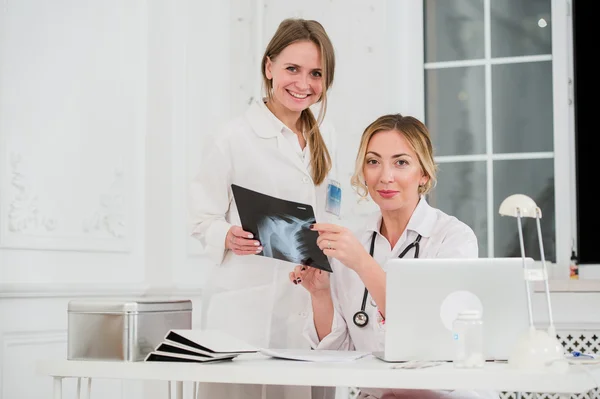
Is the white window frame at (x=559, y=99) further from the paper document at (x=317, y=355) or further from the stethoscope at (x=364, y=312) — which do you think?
the paper document at (x=317, y=355)

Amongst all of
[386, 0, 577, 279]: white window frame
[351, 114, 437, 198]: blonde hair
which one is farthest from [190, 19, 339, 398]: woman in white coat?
[386, 0, 577, 279]: white window frame

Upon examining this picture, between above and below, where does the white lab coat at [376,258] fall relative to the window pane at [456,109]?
below

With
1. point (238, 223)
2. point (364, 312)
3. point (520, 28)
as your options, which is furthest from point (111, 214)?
point (520, 28)

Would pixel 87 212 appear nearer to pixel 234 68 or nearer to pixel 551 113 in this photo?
pixel 234 68

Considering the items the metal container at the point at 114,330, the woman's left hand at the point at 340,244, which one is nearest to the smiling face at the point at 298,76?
the woman's left hand at the point at 340,244

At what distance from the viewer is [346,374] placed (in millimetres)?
1567

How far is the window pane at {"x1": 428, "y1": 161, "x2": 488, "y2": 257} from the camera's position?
3770mm

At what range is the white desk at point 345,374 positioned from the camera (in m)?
1.46

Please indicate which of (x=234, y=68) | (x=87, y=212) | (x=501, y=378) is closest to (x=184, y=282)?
(x=87, y=212)

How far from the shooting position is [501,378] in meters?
1.47

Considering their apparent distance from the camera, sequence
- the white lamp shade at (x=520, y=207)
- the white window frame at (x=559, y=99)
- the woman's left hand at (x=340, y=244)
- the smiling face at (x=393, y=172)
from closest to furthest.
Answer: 1. the white lamp shade at (x=520, y=207)
2. the woman's left hand at (x=340, y=244)
3. the smiling face at (x=393, y=172)
4. the white window frame at (x=559, y=99)

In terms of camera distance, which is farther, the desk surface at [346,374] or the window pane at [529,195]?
the window pane at [529,195]

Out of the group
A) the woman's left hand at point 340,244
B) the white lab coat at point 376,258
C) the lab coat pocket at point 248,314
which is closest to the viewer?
the woman's left hand at point 340,244

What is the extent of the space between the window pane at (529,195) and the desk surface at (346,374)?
2025 millimetres
